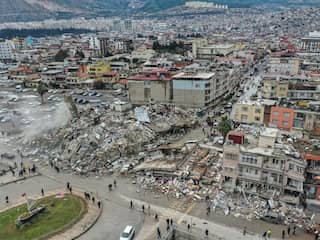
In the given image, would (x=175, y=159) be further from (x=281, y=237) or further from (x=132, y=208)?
(x=281, y=237)

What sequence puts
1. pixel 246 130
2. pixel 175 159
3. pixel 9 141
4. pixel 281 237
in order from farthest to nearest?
pixel 9 141, pixel 175 159, pixel 246 130, pixel 281 237

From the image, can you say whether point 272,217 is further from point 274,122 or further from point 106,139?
point 106,139

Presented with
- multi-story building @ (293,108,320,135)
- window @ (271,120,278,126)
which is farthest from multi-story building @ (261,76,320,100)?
multi-story building @ (293,108,320,135)

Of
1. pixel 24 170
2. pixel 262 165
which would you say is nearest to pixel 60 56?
pixel 24 170

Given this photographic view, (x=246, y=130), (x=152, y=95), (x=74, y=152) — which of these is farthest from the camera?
(x=152, y=95)

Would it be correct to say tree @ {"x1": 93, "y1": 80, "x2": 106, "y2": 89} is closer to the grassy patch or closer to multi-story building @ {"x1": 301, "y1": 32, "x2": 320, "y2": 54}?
the grassy patch

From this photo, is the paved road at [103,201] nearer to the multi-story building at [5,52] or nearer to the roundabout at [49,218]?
the roundabout at [49,218]

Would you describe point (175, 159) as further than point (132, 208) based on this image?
Yes

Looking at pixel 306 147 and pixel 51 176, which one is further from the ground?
pixel 306 147

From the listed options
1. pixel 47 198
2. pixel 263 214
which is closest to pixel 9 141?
pixel 47 198
